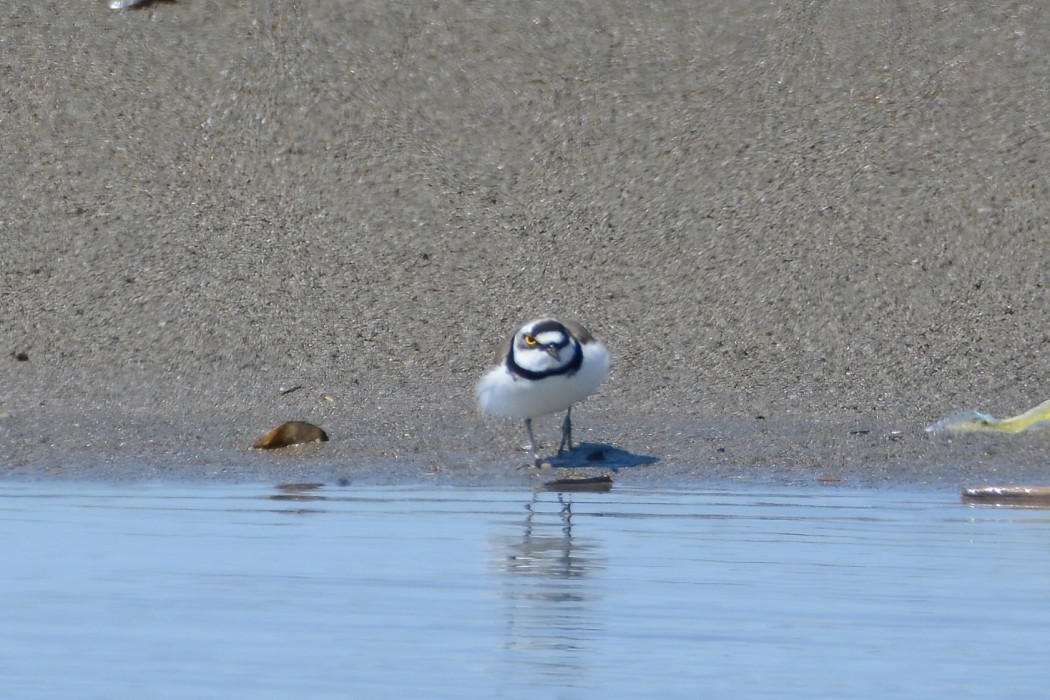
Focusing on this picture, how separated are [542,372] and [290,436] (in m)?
1.62

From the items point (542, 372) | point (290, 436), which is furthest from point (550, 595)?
point (290, 436)

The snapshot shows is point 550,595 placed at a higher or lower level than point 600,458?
lower

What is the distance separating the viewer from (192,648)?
5.69m

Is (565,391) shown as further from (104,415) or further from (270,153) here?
(270,153)

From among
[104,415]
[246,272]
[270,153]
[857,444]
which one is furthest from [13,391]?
[857,444]

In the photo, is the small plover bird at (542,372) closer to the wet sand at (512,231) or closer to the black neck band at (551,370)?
the black neck band at (551,370)

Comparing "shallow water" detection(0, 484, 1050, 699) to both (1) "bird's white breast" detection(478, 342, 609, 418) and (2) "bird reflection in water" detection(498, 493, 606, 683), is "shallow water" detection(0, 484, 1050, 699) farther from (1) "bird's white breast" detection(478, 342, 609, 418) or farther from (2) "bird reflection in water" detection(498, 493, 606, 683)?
(1) "bird's white breast" detection(478, 342, 609, 418)

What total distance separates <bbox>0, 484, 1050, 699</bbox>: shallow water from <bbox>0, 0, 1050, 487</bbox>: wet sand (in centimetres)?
171

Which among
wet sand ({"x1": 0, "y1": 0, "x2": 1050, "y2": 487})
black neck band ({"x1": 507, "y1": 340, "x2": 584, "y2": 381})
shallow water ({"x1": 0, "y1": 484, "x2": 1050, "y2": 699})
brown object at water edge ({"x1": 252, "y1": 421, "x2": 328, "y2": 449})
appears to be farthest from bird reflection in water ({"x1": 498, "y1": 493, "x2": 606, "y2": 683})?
brown object at water edge ({"x1": 252, "y1": 421, "x2": 328, "y2": 449})

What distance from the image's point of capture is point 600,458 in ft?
35.0

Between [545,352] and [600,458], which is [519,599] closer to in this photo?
[545,352]

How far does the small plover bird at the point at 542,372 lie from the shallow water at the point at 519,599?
1.28m

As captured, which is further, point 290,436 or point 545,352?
point 290,436

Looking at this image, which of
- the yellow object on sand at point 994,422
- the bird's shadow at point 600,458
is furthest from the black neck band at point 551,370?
the yellow object on sand at point 994,422
